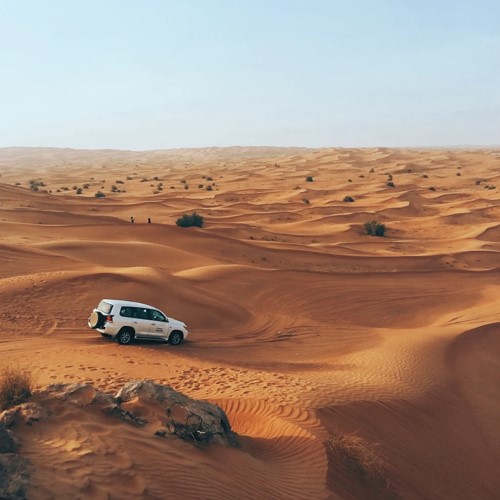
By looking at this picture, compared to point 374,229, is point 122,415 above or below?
above

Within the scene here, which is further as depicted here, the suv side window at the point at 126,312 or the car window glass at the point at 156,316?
the car window glass at the point at 156,316

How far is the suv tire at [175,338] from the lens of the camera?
1516cm

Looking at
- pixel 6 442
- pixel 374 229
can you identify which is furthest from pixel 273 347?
pixel 374 229

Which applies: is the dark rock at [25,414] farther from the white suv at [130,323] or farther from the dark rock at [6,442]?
the white suv at [130,323]

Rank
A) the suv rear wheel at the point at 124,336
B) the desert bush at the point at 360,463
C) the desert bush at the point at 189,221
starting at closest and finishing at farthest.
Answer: the desert bush at the point at 360,463
the suv rear wheel at the point at 124,336
the desert bush at the point at 189,221

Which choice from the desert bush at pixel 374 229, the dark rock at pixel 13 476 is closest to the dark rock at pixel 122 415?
the dark rock at pixel 13 476

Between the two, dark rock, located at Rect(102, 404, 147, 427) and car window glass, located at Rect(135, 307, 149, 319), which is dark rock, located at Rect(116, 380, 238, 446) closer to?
dark rock, located at Rect(102, 404, 147, 427)

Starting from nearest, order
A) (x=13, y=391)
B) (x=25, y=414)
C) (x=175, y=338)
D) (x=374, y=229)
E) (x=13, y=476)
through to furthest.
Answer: (x=13, y=476) → (x=25, y=414) → (x=13, y=391) → (x=175, y=338) → (x=374, y=229)

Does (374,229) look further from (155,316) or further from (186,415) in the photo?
(186,415)

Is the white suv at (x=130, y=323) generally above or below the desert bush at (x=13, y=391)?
below

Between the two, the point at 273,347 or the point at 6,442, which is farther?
the point at 273,347

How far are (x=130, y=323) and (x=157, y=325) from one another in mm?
760

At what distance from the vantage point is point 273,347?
16.2 m

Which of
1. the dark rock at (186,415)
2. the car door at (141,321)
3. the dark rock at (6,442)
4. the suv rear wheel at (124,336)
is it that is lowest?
the suv rear wheel at (124,336)
